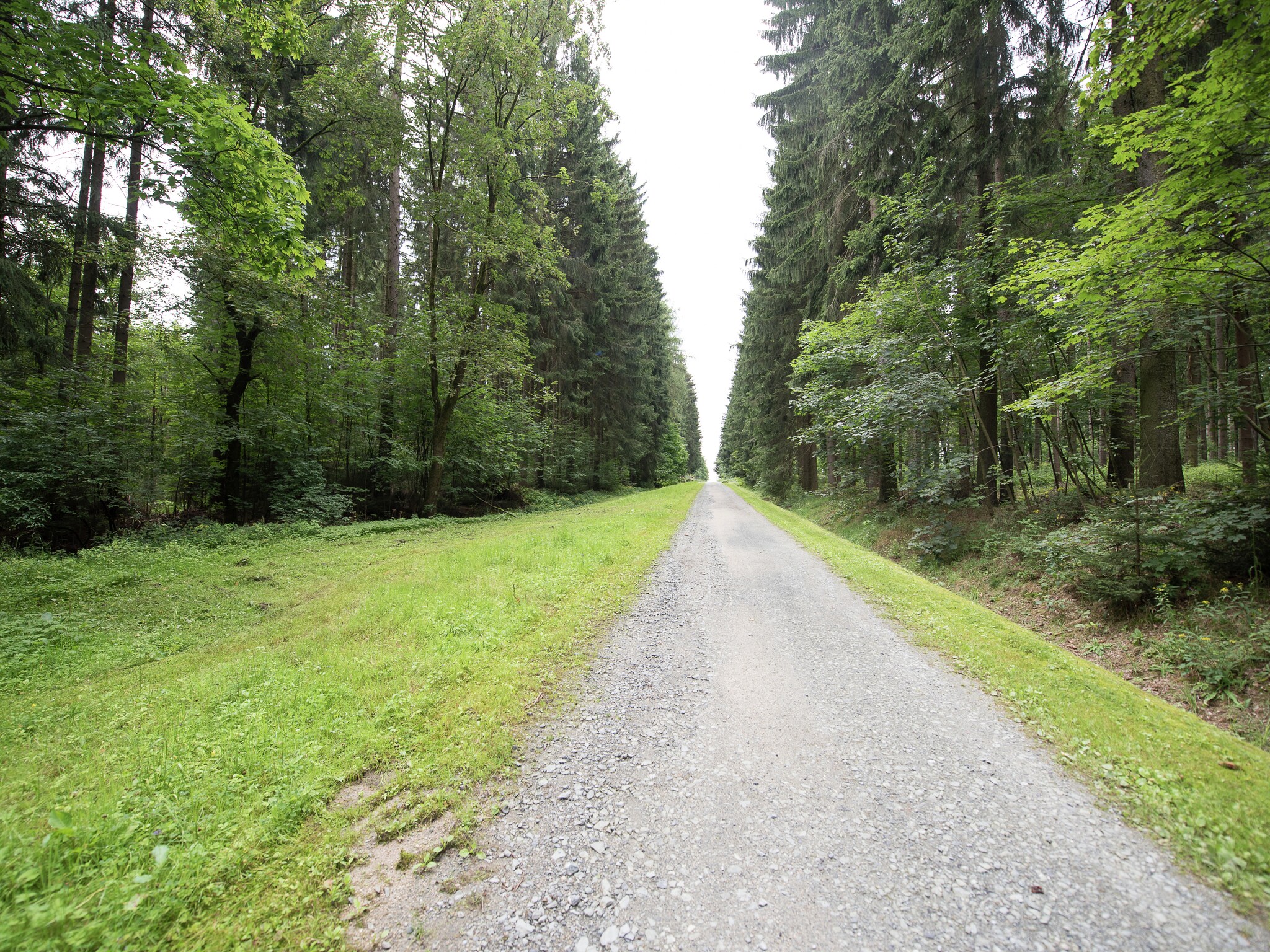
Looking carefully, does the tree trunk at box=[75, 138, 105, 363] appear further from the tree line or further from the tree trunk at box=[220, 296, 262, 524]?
the tree line

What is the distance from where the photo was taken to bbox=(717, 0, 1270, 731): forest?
455cm

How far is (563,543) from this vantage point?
8570mm

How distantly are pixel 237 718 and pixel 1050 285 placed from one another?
35.9 feet

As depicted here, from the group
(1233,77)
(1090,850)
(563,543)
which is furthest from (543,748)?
→ (1233,77)

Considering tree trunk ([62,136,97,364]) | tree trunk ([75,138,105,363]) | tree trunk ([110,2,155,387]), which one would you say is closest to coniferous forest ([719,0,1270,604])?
tree trunk ([110,2,155,387])

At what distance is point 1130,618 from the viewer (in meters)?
5.02

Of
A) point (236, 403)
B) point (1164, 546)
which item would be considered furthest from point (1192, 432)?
point (236, 403)

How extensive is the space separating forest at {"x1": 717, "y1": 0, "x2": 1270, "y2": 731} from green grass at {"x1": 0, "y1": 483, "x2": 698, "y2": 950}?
6354mm

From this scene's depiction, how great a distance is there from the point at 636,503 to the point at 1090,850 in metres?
16.8

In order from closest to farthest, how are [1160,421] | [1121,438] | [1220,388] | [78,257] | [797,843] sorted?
1. [797,843]
2. [1220,388]
3. [1160,421]
4. [1121,438]
5. [78,257]

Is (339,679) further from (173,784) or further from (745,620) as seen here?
(745,620)

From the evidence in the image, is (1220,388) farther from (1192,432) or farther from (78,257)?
(78,257)

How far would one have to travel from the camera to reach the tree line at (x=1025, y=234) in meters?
4.69

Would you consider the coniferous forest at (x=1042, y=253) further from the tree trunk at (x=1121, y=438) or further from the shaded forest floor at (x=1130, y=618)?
the shaded forest floor at (x=1130, y=618)
